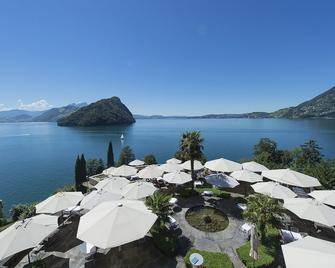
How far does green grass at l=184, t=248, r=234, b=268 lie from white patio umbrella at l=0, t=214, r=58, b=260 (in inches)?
269

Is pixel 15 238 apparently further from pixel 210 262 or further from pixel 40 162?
pixel 40 162

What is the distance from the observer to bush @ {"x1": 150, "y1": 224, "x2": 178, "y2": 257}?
32.9 ft

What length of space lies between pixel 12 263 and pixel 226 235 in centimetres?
1135

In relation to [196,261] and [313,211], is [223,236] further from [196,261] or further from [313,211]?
[313,211]

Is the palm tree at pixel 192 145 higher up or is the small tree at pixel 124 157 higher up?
the palm tree at pixel 192 145

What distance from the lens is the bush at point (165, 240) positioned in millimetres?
10039

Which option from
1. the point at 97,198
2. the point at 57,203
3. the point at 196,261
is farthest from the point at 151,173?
the point at 196,261

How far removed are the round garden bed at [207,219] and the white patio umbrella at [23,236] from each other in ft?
26.7

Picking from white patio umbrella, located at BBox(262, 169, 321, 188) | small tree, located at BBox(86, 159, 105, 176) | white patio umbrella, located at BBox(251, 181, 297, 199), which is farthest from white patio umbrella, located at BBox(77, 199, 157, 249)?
small tree, located at BBox(86, 159, 105, 176)

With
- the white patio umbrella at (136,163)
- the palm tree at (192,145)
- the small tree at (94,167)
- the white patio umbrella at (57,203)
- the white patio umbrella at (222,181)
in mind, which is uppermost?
the palm tree at (192,145)

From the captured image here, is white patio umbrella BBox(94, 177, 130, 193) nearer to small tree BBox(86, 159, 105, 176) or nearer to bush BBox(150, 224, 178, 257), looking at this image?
bush BBox(150, 224, 178, 257)

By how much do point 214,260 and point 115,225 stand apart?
483 cm

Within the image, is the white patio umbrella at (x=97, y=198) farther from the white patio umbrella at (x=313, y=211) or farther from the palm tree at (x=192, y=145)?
the white patio umbrella at (x=313, y=211)

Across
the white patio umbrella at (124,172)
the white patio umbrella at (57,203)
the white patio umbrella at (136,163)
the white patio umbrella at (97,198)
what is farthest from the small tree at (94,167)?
the white patio umbrella at (97,198)
